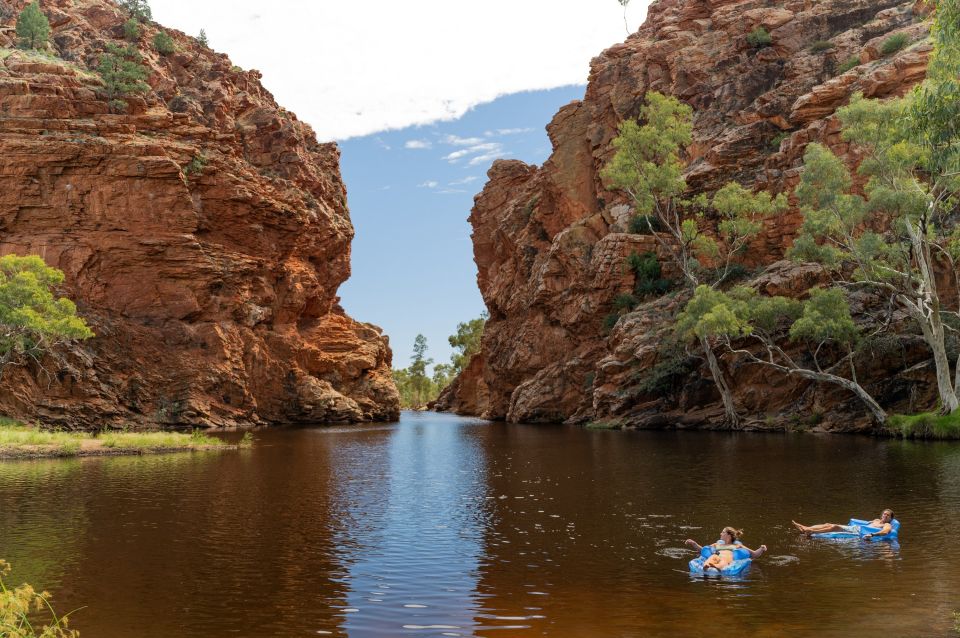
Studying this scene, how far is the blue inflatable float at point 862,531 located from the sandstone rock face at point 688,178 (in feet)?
120

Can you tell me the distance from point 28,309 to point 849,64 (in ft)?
236

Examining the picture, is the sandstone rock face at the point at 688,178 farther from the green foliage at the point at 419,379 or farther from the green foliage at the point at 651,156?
the green foliage at the point at 419,379

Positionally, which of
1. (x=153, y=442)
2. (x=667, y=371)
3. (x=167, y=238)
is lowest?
(x=153, y=442)

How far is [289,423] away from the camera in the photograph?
8362 centimetres

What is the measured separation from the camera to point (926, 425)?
41.5m

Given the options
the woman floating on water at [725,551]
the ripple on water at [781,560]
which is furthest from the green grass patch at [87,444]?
A: the ripple on water at [781,560]

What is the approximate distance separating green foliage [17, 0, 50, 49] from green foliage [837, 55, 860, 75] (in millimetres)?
84168

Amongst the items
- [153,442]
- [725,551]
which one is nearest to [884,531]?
[725,551]

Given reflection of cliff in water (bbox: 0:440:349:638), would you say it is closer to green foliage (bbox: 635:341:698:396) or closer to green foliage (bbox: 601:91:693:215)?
green foliage (bbox: 635:341:698:396)

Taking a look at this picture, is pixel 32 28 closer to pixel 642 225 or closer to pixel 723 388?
pixel 642 225

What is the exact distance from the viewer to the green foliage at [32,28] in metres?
77.2

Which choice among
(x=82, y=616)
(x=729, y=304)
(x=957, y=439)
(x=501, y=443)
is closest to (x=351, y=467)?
(x=501, y=443)

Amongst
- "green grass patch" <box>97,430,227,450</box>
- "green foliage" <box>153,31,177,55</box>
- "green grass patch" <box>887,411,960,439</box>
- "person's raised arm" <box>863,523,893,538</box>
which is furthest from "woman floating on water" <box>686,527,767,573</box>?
"green foliage" <box>153,31,177,55</box>

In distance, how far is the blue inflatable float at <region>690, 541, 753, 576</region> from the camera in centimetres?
1426
